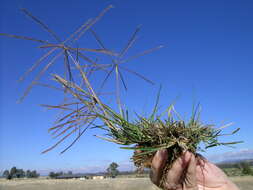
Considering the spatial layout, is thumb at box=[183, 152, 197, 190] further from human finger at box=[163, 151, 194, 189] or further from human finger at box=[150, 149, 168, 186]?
human finger at box=[150, 149, 168, 186]

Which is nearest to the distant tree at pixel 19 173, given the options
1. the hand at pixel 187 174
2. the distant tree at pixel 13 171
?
the distant tree at pixel 13 171

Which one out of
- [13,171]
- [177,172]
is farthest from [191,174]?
[13,171]

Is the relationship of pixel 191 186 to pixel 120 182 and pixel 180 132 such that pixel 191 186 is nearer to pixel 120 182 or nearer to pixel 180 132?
pixel 180 132

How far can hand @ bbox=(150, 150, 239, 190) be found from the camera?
1.68 m

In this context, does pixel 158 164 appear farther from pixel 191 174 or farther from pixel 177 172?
pixel 191 174

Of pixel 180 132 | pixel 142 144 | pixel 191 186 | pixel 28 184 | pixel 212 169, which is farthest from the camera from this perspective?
pixel 28 184

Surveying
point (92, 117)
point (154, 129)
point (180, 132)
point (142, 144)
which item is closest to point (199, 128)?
point (180, 132)

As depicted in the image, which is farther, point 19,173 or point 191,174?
point 19,173

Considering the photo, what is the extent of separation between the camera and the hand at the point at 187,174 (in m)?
1.68

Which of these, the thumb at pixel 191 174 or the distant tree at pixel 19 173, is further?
the distant tree at pixel 19 173

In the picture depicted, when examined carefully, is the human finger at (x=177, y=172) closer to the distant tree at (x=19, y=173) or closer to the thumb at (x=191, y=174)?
the thumb at (x=191, y=174)

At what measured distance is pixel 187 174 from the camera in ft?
5.93

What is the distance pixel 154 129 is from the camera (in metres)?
1.61

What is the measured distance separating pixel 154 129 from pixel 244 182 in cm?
2963
